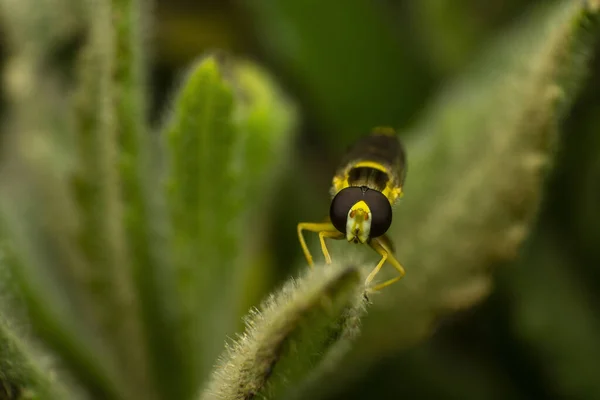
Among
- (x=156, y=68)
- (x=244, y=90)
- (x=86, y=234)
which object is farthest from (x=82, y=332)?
(x=156, y=68)

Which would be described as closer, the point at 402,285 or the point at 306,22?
the point at 402,285

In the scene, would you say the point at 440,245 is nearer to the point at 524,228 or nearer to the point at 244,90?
the point at 524,228

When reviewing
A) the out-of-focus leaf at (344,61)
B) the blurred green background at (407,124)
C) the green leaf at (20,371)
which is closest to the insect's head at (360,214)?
the blurred green background at (407,124)

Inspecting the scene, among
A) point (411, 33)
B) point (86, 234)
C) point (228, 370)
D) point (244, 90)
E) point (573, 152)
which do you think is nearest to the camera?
point (228, 370)

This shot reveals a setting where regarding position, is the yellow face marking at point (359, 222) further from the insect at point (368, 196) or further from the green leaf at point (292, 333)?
the green leaf at point (292, 333)

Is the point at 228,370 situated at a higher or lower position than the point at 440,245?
lower

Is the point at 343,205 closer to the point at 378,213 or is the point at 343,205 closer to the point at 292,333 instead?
the point at 378,213

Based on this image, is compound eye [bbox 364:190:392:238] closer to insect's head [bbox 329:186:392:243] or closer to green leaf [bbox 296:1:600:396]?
insect's head [bbox 329:186:392:243]

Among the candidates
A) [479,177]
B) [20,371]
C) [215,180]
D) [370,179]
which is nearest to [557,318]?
[479,177]
